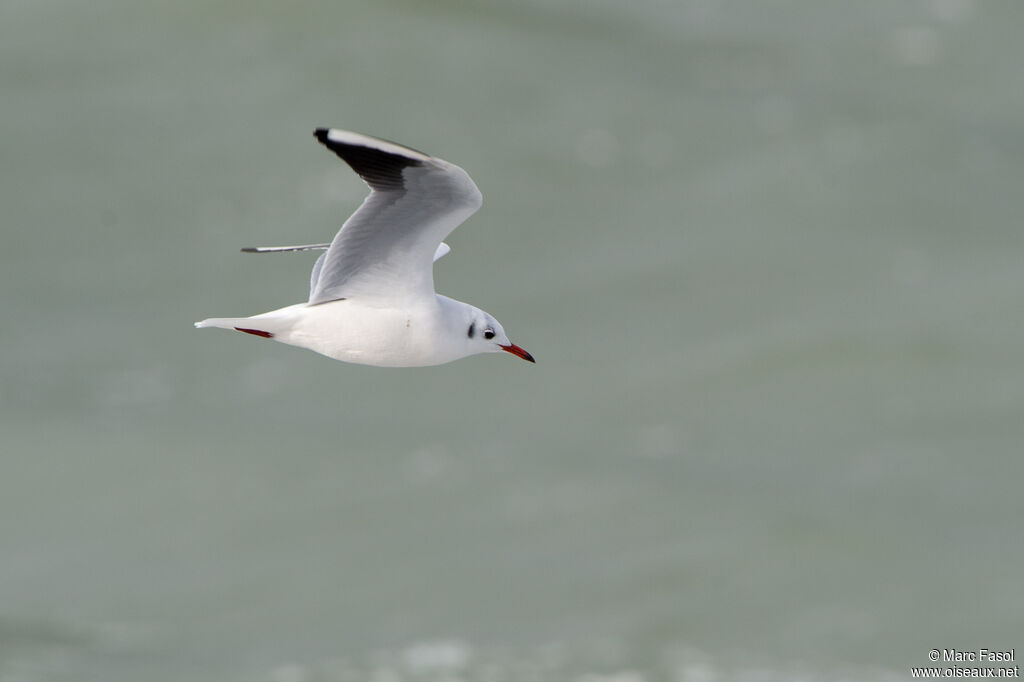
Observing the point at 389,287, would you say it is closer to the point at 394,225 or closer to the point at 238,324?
the point at 394,225

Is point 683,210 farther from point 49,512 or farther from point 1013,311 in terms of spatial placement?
point 49,512

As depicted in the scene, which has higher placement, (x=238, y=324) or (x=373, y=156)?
(x=373, y=156)

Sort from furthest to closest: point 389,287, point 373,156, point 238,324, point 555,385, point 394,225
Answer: point 555,385 < point 389,287 < point 394,225 < point 238,324 < point 373,156

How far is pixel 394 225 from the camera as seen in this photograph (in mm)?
6902

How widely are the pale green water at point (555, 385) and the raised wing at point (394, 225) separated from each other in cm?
2086

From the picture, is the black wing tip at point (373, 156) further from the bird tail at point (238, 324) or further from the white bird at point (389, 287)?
the bird tail at point (238, 324)

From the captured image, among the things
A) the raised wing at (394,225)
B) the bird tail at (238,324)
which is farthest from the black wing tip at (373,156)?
the bird tail at (238,324)

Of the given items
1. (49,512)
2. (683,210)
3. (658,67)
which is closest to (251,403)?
(49,512)

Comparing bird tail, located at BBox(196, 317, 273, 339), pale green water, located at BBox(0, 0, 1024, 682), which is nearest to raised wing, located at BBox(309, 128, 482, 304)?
bird tail, located at BBox(196, 317, 273, 339)

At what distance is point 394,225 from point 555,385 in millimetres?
29809

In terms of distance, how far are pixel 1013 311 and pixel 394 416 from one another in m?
15.5

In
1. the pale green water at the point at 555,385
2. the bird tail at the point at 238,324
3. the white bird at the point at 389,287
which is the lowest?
the bird tail at the point at 238,324

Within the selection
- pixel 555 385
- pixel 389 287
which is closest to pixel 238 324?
pixel 389 287

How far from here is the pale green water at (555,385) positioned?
29109 millimetres
